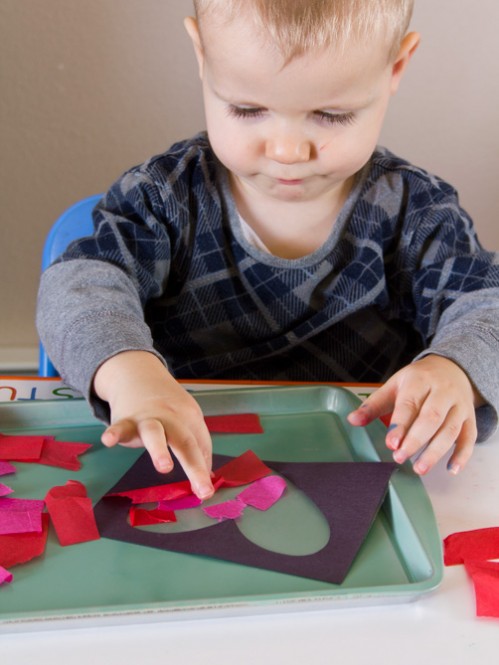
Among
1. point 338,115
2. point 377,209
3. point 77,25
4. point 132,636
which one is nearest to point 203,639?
point 132,636

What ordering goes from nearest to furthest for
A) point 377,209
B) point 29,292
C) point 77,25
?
point 377,209
point 77,25
point 29,292

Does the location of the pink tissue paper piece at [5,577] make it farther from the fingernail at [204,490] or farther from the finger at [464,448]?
the finger at [464,448]

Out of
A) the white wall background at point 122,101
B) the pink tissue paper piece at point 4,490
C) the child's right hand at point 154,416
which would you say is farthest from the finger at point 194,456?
the white wall background at point 122,101

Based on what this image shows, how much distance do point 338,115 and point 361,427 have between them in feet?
0.82

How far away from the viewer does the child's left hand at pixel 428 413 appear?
1.87 ft

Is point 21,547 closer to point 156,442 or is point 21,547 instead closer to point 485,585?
point 156,442

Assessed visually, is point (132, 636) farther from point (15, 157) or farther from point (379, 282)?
point (15, 157)

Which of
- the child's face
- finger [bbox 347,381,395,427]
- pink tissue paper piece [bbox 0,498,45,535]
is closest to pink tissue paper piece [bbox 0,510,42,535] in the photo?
pink tissue paper piece [bbox 0,498,45,535]

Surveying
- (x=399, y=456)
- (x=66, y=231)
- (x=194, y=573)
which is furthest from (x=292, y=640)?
(x=66, y=231)

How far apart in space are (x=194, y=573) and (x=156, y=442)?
9cm

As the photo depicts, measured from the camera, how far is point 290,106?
621 millimetres

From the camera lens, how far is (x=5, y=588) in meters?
0.44

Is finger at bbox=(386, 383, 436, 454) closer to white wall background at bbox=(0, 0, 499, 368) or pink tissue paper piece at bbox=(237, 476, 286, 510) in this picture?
pink tissue paper piece at bbox=(237, 476, 286, 510)

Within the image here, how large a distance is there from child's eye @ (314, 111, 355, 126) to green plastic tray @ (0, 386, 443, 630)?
0.83 feet
